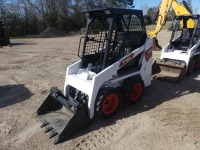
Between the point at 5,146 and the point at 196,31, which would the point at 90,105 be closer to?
the point at 5,146

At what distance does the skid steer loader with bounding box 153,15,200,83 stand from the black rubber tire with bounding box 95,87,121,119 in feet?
8.65

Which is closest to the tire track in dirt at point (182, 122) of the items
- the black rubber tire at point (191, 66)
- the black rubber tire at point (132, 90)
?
the black rubber tire at point (132, 90)

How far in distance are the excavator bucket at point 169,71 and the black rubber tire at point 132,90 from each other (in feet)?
5.94

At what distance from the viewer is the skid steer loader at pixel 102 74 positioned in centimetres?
438

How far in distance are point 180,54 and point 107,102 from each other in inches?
146

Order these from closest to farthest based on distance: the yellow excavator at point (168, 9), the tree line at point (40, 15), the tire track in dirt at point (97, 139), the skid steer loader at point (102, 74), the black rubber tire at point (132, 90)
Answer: the tire track in dirt at point (97, 139) < the skid steer loader at point (102, 74) < the black rubber tire at point (132, 90) < the yellow excavator at point (168, 9) < the tree line at point (40, 15)

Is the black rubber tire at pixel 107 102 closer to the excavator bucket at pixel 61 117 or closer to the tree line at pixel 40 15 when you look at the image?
the excavator bucket at pixel 61 117

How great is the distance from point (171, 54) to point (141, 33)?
2.55 metres

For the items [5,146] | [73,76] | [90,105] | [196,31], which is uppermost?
[196,31]

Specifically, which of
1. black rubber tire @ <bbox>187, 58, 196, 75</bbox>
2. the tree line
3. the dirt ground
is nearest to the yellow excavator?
black rubber tire @ <bbox>187, 58, 196, 75</bbox>

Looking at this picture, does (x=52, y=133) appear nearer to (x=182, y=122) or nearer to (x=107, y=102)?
(x=107, y=102)

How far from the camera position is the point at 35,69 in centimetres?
873

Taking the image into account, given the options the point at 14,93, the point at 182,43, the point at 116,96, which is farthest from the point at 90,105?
the point at 182,43

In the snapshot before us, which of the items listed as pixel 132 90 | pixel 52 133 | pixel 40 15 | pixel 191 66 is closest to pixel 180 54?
pixel 191 66
